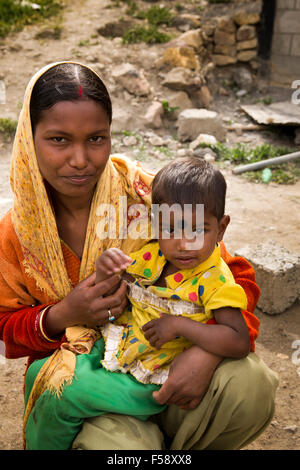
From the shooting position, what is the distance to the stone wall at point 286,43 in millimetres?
8141

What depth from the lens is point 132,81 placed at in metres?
7.27

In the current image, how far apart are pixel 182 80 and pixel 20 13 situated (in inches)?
123

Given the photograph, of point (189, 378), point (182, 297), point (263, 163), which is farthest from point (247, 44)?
point (189, 378)

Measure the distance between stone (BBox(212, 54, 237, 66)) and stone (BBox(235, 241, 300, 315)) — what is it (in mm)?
6153

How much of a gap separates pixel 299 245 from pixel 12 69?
17.4 feet

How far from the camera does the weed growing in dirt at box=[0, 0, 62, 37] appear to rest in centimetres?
783

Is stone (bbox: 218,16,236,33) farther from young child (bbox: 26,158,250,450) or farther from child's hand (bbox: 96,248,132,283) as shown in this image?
child's hand (bbox: 96,248,132,283)

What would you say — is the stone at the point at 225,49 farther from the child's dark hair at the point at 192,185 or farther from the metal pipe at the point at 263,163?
the child's dark hair at the point at 192,185

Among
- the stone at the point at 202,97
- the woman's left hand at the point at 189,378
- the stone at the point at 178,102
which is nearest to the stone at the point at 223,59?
the stone at the point at 202,97

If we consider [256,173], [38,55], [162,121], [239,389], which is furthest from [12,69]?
[239,389]

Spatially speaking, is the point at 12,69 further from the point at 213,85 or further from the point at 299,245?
the point at 299,245

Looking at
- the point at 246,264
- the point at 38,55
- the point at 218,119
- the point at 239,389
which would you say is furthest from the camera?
the point at 38,55

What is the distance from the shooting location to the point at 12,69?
23.7ft

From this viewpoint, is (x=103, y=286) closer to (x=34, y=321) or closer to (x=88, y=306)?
(x=88, y=306)
